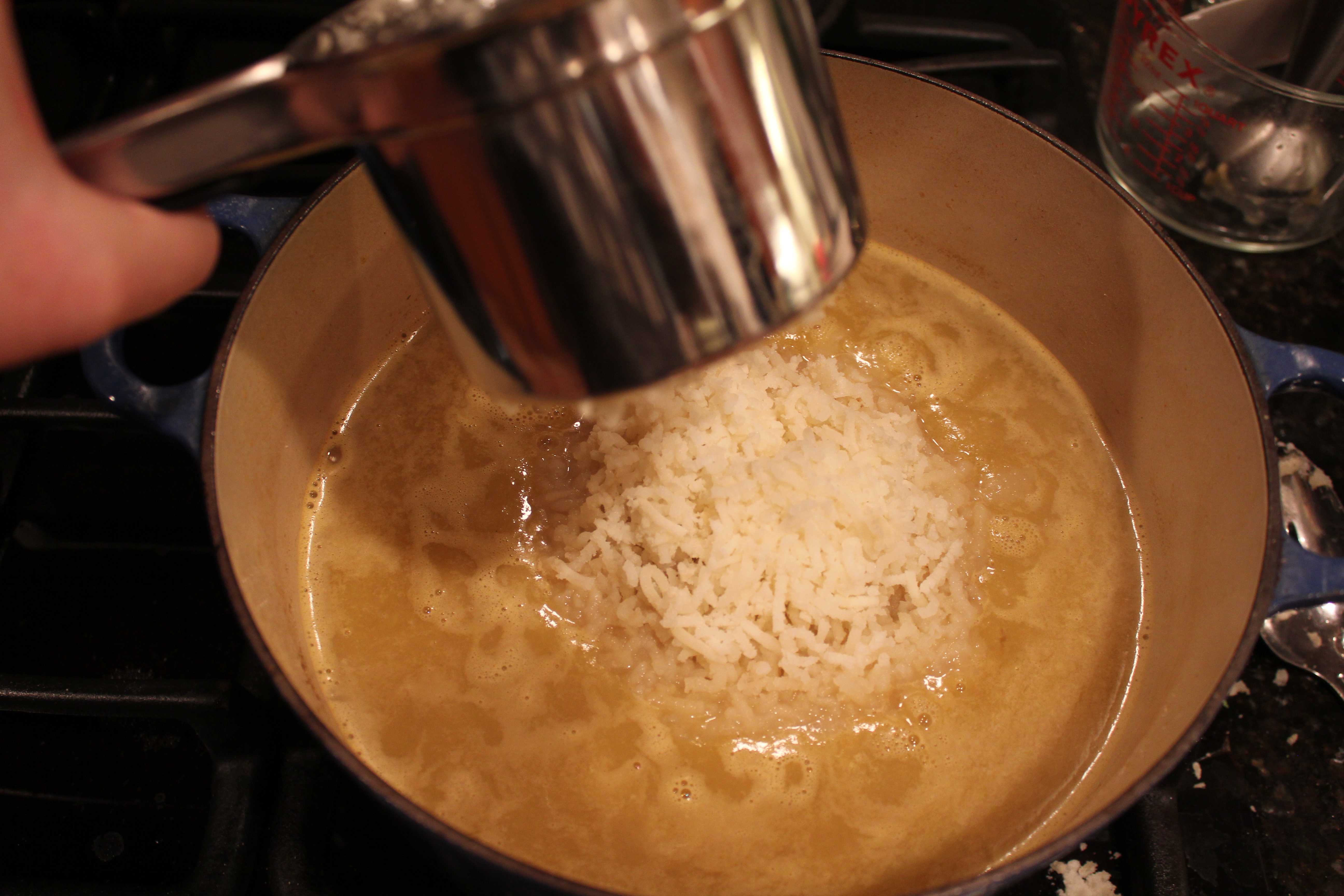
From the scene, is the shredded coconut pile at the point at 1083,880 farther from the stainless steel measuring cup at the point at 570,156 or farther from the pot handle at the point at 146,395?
the pot handle at the point at 146,395

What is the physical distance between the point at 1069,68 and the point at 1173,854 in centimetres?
108

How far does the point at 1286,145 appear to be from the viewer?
1.16 meters

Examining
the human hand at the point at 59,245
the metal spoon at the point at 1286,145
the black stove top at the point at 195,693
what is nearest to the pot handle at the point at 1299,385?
the black stove top at the point at 195,693

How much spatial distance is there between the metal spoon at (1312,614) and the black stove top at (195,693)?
19 mm

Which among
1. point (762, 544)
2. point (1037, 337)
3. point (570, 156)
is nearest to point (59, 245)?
point (570, 156)

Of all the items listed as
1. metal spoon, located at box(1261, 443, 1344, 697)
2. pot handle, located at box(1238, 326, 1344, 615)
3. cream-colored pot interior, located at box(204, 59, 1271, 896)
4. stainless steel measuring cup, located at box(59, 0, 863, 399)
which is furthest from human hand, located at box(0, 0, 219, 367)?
metal spoon, located at box(1261, 443, 1344, 697)

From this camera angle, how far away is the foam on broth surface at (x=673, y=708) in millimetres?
836

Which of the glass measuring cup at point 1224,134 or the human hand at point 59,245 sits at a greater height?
Result: the human hand at point 59,245

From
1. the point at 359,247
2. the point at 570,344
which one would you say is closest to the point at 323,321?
the point at 359,247

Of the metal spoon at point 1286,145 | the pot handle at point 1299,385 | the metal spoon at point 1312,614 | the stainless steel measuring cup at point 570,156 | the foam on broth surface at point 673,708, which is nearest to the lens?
the stainless steel measuring cup at point 570,156

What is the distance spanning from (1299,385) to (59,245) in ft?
3.14

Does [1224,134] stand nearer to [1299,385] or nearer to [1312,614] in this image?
[1299,385]

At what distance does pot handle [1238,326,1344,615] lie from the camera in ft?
2.41

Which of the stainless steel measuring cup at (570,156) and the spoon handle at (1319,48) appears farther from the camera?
the spoon handle at (1319,48)
